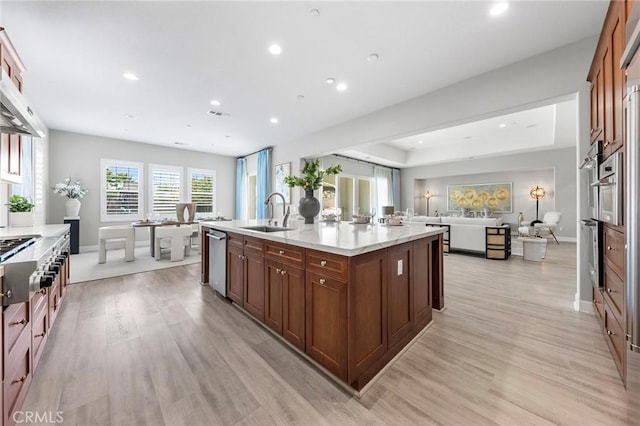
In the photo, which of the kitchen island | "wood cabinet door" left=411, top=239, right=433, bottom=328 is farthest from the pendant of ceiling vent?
"wood cabinet door" left=411, top=239, right=433, bottom=328

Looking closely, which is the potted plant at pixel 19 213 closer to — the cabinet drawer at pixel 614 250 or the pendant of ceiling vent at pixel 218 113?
the pendant of ceiling vent at pixel 218 113

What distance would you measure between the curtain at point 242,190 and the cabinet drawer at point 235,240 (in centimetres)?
572

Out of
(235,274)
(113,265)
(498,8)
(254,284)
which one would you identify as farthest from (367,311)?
(113,265)

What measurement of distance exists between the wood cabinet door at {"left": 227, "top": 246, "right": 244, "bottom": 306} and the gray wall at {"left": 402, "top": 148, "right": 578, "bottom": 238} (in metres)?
8.96

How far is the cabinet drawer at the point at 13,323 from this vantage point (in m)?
1.11

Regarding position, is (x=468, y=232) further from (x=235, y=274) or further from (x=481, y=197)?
(x=235, y=274)

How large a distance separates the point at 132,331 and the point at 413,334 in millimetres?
2530

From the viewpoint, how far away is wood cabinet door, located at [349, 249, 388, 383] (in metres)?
1.45

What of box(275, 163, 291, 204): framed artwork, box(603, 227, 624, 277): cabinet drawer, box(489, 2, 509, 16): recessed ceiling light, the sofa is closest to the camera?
box(603, 227, 624, 277): cabinet drawer

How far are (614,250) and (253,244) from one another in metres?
2.68

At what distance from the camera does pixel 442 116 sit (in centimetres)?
364

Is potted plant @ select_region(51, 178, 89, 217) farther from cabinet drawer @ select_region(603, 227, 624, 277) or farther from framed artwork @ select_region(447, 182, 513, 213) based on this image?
framed artwork @ select_region(447, 182, 513, 213)

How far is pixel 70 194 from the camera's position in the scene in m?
5.49

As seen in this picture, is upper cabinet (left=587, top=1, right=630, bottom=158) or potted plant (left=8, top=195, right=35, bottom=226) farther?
potted plant (left=8, top=195, right=35, bottom=226)
